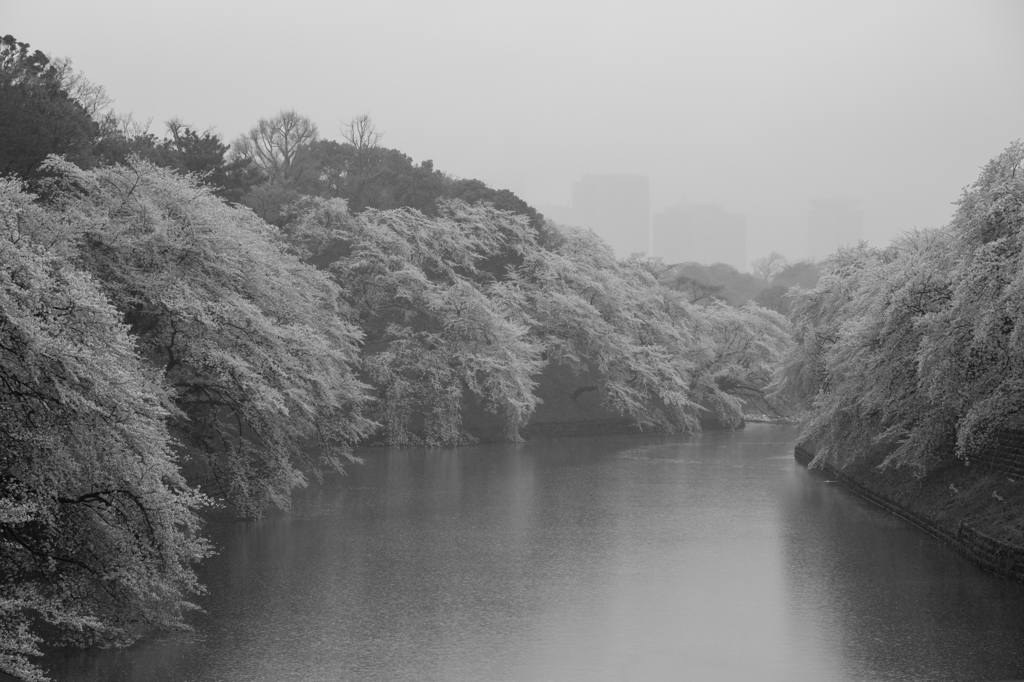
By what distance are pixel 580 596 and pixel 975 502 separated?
8.77m

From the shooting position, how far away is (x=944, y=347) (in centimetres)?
1759

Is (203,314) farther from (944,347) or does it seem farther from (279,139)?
(279,139)

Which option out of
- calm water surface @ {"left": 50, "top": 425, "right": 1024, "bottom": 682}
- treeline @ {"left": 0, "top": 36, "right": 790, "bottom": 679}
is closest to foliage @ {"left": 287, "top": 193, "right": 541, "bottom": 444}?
treeline @ {"left": 0, "top": 36, "right": 790, "bottom": 679}

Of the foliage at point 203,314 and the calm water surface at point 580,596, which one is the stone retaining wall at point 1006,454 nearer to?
Result: the calm water surface at point 580,596

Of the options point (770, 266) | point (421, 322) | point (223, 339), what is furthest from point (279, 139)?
point (770, 266)

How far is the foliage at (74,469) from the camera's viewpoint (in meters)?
10.7

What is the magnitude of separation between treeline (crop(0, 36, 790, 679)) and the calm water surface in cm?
119

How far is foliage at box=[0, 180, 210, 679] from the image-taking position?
422 inches

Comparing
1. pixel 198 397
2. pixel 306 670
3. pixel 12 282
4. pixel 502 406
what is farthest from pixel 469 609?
pixel 502 406

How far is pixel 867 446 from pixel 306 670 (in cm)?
1986

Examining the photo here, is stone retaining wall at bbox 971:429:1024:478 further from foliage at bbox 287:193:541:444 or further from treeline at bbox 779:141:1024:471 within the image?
foliage at bbox 287:193:541:444

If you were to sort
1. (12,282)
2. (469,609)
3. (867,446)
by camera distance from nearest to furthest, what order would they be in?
(12,282)
(469,609)
(867,446)

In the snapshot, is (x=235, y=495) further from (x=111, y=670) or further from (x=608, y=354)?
(x=608, y=354)

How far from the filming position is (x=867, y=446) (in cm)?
2725
